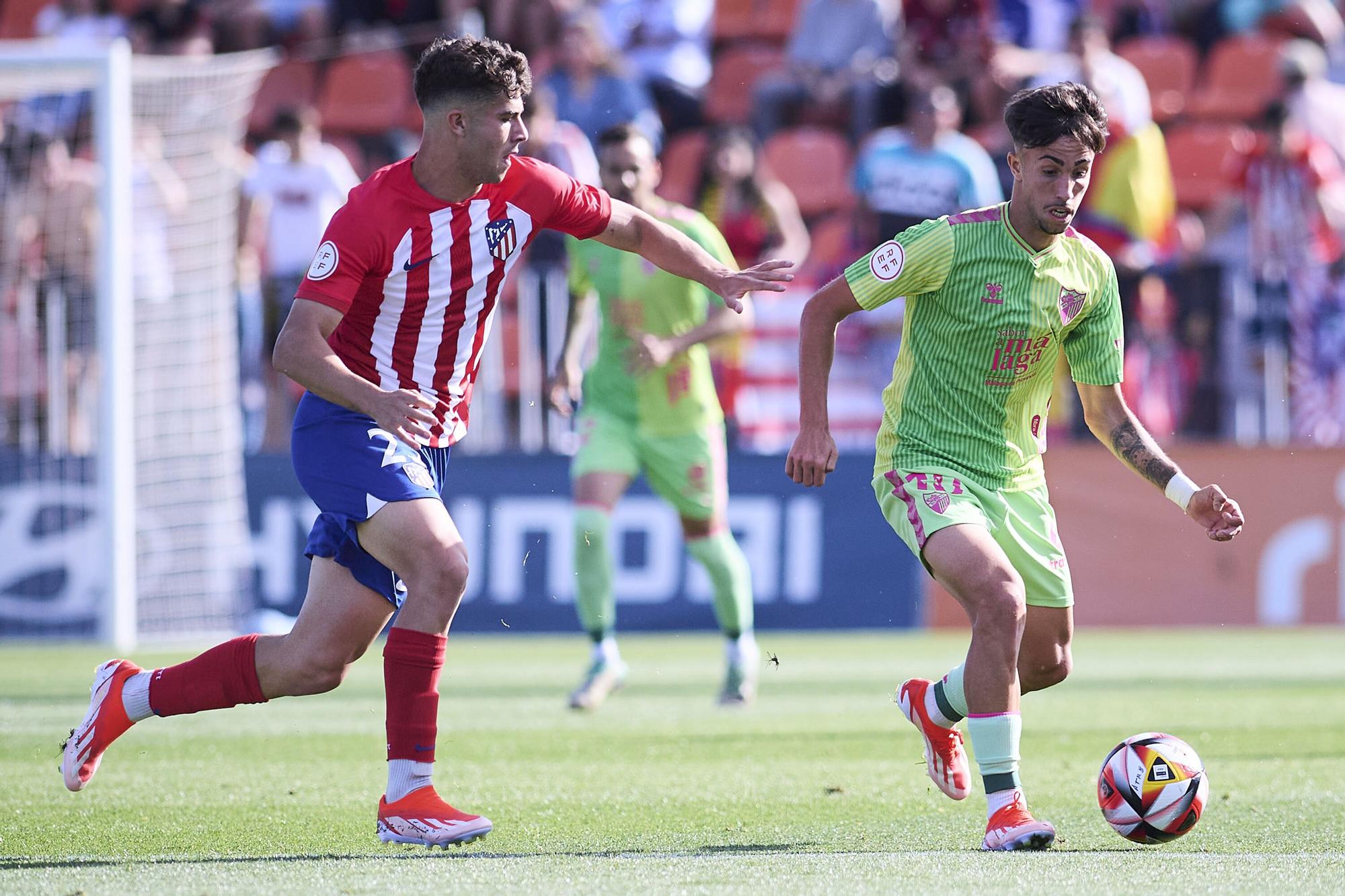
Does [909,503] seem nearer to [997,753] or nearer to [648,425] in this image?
[997,753]

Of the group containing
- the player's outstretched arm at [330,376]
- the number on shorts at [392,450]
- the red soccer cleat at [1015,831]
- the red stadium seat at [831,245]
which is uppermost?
the red stadium seat at [831,245]

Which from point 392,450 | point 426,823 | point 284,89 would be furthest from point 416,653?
point 284,89

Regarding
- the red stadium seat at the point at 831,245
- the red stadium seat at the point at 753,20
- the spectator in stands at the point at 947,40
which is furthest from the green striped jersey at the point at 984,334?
the red stadium seat at the point at 753,20

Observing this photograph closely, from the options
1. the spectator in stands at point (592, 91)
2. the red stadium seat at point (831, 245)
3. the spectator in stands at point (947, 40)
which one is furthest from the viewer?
the spectator in stands at point (947, 40)

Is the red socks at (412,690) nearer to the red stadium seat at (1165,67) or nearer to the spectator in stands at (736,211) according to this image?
the spectator in stands at (736,211)

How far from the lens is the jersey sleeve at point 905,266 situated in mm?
5117

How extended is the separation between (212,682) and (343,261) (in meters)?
1.29

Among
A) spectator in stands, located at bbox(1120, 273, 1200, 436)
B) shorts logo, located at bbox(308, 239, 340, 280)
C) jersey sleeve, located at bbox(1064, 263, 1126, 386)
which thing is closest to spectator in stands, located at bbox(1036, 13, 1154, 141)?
spectator in stands, located at bbox(1120, 273, 1200, 436)

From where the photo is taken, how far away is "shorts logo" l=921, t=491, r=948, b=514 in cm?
513

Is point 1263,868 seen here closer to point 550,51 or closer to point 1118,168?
→ point 1118,168

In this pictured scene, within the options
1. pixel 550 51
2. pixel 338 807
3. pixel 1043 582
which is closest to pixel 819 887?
pixel 1043 582

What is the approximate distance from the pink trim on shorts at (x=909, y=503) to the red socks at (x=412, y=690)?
1.36m

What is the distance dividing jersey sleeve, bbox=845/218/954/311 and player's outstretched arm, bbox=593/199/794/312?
228 mm

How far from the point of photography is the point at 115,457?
11180 mm
